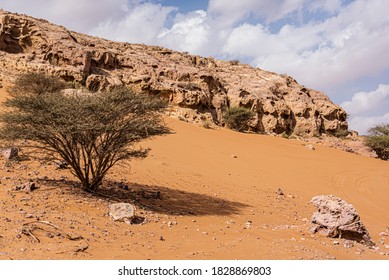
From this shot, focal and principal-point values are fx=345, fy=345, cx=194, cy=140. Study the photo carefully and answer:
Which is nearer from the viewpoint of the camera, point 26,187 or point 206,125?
point 26,187

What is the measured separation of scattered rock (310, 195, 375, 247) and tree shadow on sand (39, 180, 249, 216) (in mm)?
2456

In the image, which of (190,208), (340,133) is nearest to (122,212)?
(190,208)

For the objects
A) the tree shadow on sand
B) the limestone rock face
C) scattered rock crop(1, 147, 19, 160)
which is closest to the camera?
the tree shadow on sand

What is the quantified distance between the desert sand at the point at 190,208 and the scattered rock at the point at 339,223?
0.28 meters

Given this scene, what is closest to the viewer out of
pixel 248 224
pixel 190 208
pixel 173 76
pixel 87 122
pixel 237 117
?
pixel 87 122

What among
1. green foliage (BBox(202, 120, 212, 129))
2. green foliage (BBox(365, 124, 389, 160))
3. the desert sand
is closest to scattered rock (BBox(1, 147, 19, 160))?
the desert sand

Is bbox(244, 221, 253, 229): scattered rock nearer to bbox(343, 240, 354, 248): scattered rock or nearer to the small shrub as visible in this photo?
bbox(343, 240, 354, 248): scattered rock

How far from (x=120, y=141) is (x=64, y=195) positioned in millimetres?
1675

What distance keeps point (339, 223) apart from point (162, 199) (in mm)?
4302

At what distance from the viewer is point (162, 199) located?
890cm

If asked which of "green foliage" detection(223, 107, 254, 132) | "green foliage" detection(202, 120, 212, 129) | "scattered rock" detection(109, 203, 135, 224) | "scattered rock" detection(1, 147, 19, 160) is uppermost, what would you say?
"green foliage" detection(223, 107, 254, 132)

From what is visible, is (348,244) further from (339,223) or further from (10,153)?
(10,153)

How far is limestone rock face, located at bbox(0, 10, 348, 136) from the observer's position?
20.6m

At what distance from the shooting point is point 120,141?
795cm
